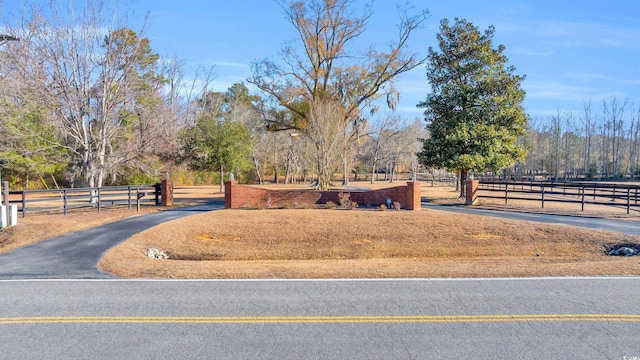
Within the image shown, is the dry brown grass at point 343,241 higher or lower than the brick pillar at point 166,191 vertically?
lower

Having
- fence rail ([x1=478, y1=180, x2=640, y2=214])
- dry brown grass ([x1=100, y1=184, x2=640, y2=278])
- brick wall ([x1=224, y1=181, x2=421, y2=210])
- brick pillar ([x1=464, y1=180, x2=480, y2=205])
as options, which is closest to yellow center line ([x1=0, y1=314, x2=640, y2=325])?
dry brown grass ([x1=100, y1=184, x2=640, y2=278])

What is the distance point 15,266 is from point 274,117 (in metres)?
33.5

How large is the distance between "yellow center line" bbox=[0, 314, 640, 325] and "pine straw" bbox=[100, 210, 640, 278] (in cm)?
421

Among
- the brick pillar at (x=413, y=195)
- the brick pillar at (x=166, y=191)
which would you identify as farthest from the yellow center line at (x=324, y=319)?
the brick pillar at (x=166, y=191)

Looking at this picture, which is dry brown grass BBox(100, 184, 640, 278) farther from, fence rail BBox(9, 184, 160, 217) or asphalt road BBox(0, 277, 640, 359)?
fence rail BBox(9, 184, 160, 217)

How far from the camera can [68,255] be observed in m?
12.1

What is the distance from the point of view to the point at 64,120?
1078 inches

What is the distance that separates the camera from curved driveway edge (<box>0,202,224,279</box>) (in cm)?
1003

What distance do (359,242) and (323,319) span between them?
1058 cm

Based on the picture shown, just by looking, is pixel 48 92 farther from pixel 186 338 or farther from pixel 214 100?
pixel 214 100

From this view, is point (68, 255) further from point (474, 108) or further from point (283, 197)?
point (474, 108)

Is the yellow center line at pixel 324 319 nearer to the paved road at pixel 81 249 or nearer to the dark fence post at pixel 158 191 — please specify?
the paved road at pixel 81 249

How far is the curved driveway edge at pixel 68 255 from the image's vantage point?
32.9 feet

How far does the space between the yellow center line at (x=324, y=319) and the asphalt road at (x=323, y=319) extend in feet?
0.05
